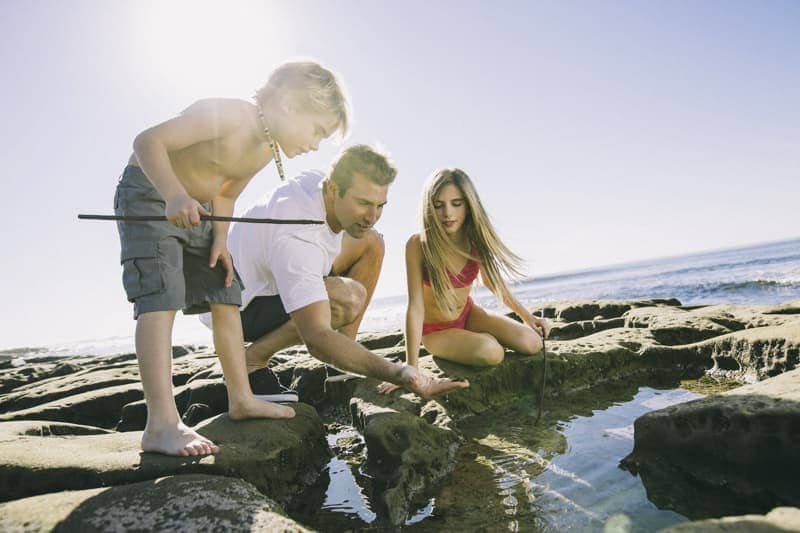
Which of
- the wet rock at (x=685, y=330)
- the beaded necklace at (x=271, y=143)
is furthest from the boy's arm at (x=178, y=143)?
the wet rock at (x=685, y=330)

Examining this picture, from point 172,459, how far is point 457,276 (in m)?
2.48

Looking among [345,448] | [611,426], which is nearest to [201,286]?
[345,448]

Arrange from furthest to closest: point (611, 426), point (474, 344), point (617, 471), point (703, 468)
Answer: point (474, 344) → point (611, 426) → point (617, 471) → point (703, 468)

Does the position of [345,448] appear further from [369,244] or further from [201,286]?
[369,244]

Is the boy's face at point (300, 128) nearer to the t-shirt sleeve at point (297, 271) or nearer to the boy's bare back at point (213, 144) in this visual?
the boy's bare back at point (213, 144)

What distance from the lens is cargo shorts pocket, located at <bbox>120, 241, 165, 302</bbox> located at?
207 centimetres

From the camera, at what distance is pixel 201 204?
245cm

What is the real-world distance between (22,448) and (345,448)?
59.9 inches

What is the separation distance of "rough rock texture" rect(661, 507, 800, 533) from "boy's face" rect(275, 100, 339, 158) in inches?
86.5

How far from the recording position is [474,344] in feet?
11.3

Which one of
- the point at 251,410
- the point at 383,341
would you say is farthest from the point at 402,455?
the point at 383,341

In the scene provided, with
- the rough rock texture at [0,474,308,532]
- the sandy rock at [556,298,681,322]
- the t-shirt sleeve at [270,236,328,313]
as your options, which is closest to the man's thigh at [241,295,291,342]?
the t-shirt sleeve at [270,236,328,313]

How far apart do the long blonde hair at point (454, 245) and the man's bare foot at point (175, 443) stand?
2.10 m

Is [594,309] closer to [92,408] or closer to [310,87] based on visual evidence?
[310,87]
